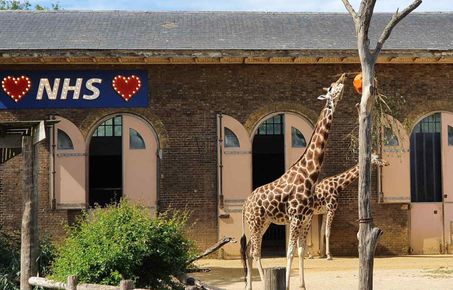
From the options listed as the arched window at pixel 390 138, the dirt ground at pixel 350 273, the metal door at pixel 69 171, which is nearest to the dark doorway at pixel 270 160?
the dirt ground at pixel 350 273

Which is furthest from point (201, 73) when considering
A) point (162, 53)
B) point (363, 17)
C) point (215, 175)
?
point (363, 17)

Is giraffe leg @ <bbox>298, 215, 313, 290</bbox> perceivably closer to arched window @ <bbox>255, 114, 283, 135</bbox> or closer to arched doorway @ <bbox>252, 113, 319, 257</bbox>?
arched doorway @ <bbox>252, 113, 319, 257</bbox>

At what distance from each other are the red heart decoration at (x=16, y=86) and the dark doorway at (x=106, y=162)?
6.35 ft

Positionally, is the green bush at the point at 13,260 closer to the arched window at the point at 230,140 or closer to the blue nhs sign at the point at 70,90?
the blue nhs sign at the point at 70,90

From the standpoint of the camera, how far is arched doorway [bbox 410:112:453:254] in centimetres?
1866

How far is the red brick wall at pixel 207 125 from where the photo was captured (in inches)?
712

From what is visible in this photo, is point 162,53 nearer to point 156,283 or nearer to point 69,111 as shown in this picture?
point 69,111

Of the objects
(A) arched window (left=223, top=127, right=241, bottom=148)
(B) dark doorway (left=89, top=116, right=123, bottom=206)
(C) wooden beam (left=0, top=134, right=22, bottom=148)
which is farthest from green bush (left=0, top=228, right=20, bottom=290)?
(A) arched window (left=223, top=127, right=241, bottom=148)

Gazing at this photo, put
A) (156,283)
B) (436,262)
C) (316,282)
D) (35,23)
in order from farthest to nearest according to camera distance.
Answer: (35,23)
(436,262)
(316,282)
(156,283)

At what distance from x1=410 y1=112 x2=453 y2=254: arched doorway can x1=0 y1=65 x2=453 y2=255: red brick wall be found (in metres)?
0.40

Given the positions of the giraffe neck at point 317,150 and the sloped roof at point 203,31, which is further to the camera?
the sloped roof at point 203,31

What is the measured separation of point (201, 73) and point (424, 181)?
616 cm

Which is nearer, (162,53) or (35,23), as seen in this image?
(162,53)

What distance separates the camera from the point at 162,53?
57.5ft
